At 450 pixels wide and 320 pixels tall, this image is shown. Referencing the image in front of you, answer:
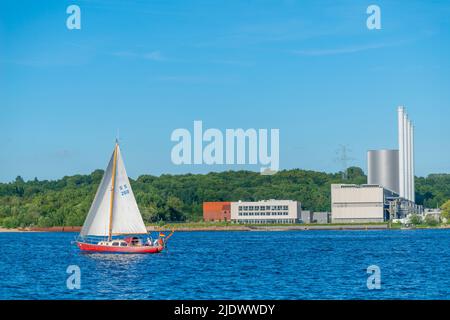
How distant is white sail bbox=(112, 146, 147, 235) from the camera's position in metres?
89.6

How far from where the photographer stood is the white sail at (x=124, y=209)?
294ft

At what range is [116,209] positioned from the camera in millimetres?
89750

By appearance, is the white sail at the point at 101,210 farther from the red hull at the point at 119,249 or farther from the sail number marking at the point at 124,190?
the red hull at the point at 119,249

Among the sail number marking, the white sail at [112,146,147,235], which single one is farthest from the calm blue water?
the sail number marking

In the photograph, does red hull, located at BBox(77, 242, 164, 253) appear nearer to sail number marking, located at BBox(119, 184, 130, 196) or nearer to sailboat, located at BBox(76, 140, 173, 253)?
sailboat, located at BBox(76, 140, 173, 253)

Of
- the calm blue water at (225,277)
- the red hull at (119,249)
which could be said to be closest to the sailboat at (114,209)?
the red hull at (119,249)

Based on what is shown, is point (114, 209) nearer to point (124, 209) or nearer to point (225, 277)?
point (124, 209)

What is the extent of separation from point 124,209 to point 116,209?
0.85 metres

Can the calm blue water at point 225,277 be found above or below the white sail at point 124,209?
below

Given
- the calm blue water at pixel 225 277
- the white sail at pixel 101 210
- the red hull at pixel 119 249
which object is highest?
the white sail at pixel 101 210
